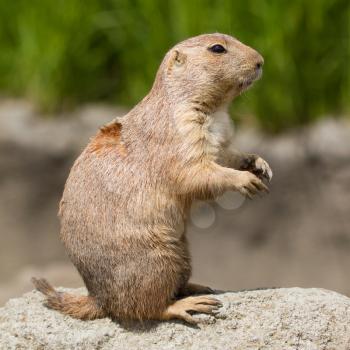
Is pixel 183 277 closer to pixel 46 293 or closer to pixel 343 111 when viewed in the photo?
pixel 46 293

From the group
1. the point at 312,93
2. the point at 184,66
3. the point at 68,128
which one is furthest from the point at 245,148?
the point at 184,66

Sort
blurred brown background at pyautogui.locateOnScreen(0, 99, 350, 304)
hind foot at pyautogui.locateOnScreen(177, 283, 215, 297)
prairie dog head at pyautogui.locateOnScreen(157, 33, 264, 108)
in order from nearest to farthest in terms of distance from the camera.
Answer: prairie dog head at pyautogui.locateOnScreen(157, 33, 264, 108), hind foot at pyautogui.locateOnScreen(177, 283, 215, 297), blurred brown background at pyautogui.locateOnScreen(0, 99, 350, 304)

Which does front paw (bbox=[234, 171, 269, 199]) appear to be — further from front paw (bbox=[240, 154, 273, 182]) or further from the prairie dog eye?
the prairie dog eye

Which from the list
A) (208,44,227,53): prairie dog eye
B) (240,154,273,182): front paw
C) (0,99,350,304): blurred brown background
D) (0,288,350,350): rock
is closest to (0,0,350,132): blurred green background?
(0,99,350,304): blurred brown background

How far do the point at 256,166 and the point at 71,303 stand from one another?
1.07 meters

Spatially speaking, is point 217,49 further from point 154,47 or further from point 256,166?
point 154,47

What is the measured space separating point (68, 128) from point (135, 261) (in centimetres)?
516

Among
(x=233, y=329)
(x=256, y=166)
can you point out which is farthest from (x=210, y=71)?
(x=233, y=329)

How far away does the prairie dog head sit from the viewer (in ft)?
15.0

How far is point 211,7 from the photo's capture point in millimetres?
8578

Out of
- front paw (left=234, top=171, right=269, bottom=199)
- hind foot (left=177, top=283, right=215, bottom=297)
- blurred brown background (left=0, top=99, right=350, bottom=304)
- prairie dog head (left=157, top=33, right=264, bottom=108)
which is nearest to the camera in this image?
front paw (left=234, top=171, right=269, bottom=199)

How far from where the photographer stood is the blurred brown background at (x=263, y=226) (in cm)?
824

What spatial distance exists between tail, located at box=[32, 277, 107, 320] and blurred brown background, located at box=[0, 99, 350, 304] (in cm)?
269

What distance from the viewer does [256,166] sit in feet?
15.6
